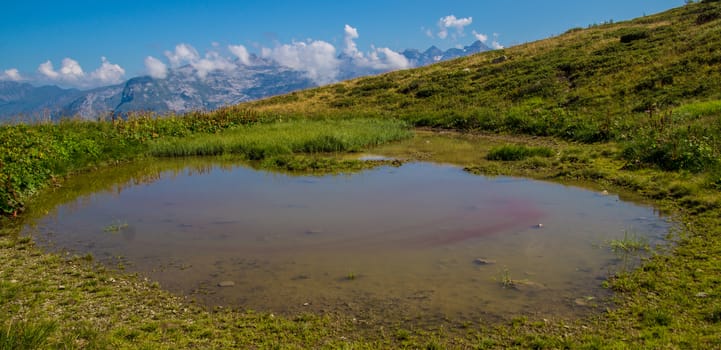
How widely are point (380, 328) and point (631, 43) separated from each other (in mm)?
46655

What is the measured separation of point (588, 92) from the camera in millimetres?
33844

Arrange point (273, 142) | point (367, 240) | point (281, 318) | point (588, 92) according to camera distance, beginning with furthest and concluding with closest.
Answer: point (588, 92)
point (273, 142)
point (367, 240)
point (281, 318)

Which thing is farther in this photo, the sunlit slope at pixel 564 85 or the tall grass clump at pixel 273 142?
the sunlit slope at pixel 564 85

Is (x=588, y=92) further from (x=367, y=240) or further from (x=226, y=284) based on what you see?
(x=226, y=284)

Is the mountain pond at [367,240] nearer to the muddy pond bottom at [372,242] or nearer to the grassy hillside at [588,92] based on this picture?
the muddy pond bottom at [372,242]

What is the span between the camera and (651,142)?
1731cm

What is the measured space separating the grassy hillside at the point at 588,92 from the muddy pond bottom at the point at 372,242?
19.8 ft

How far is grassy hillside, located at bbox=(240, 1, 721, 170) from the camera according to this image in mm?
19656

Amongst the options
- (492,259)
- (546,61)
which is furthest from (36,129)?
(546,61)

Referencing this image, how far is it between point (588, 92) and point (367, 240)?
93.0 ft

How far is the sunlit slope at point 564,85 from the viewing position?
92.5ft

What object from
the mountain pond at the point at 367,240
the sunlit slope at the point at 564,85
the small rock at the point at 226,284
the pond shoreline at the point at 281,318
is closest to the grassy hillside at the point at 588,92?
the sunlit slope at the point at 564,85

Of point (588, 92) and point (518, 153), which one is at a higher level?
point (588, 92)

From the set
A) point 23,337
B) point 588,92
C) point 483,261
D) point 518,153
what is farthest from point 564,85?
point 23,337
